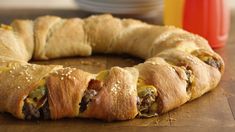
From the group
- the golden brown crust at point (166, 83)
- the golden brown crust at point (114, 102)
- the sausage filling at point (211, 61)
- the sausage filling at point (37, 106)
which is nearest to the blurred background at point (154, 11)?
the sausage filling at point (211, 61)

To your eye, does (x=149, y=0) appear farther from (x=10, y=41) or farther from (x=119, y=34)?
(x=10, y=41)

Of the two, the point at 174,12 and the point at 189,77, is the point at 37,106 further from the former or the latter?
the point at 174,12

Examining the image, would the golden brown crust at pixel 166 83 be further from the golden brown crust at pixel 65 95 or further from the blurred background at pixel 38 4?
the blurred background at pixel 38 4

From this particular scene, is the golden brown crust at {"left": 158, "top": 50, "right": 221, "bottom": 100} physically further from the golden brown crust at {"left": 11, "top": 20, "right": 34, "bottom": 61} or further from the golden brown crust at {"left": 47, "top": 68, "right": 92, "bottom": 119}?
the golden brown crust at {"left": 11, "top": 20, "right": 34, "bottom": 61}

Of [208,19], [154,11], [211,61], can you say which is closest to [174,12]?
[208,19]

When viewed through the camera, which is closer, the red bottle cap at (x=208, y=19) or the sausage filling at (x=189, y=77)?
the sausage filling at (x=189, y=77)

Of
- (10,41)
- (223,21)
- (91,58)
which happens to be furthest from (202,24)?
(10,41)

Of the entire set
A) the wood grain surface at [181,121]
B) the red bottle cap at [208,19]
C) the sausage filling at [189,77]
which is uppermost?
the red bottle cap at [208,19]

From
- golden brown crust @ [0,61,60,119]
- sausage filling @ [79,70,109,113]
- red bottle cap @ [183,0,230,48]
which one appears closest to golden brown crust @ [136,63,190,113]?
sausage filling @ [79,70,109,113]
